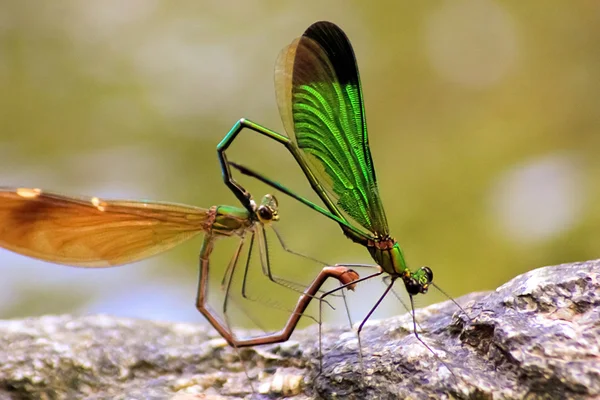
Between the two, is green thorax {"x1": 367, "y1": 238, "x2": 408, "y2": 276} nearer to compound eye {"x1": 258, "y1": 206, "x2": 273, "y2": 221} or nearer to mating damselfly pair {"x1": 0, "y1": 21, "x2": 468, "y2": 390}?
mating damselfly pair {"x1": 0, "y1": 21, "x2": 468, "y2": 390}

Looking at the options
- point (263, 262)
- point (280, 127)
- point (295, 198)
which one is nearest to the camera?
point (295, 198)

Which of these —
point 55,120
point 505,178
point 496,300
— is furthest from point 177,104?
point 496,300

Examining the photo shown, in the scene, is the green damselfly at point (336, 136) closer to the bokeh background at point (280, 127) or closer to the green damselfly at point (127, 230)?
the green damselfly at point (127, 230)

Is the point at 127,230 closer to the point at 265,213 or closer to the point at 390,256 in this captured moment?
the point at 265,213

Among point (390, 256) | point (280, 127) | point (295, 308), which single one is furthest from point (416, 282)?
point (280, 127)

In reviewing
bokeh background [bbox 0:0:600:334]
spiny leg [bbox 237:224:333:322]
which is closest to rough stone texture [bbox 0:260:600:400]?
spiny leg [bbox 237:224:333:322]

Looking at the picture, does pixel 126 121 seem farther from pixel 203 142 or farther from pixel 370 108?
pixel 370 108
